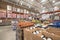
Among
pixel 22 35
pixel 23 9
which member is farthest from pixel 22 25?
pixel 23 9

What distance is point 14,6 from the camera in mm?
13914

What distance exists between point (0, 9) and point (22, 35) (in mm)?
9315

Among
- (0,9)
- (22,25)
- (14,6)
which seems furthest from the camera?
(14,6)

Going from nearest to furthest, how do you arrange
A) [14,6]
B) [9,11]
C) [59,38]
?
1. [59,38]
2. [9,11]
3. [14,6]

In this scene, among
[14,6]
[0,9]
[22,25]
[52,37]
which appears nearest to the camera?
[52,37]

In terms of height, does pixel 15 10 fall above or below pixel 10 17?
above

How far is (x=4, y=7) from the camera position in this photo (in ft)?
40.0

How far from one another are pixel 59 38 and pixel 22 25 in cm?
210

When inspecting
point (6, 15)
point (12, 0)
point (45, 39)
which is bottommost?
point (45, 39)

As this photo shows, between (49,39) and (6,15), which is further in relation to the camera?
(6,15)

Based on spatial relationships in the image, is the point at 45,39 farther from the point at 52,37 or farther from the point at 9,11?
the point at 9,11

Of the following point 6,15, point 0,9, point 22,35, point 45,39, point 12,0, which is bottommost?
point 22,35

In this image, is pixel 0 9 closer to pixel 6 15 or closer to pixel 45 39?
pixel 6 15

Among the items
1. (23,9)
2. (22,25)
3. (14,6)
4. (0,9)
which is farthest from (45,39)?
(23,9)
